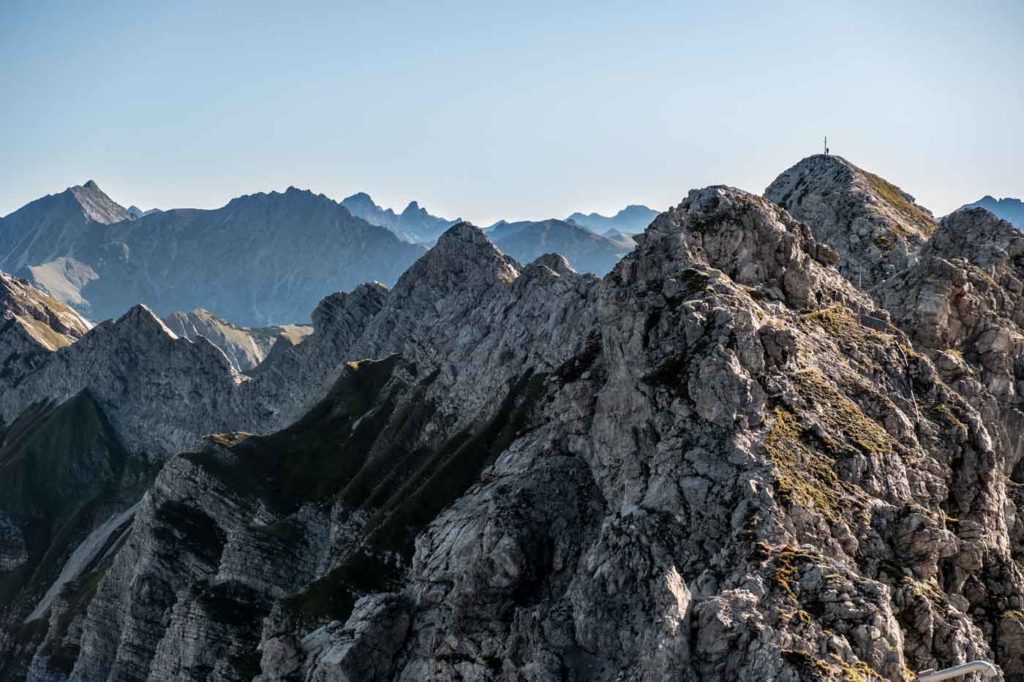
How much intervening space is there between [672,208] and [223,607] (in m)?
84.2

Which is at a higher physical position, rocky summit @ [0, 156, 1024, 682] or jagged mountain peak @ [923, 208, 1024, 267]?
jagged mountain peak @ [923, 208, 1024, 267]

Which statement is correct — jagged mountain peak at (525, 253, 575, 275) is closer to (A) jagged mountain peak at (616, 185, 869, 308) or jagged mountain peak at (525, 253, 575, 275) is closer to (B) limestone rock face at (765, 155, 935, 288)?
(B) limestone rock face at (765, 155, 935, 288)

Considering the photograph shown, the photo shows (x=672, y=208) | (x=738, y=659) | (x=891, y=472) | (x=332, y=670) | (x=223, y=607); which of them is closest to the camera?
(x=738, y=659)

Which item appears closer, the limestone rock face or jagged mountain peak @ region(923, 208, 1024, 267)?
jagged mountain peak @ region(923, 208, 1024, 267)

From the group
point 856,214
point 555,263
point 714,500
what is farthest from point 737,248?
point 555,263

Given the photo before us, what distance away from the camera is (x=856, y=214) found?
502 ft

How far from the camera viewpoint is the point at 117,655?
158250 millimetres

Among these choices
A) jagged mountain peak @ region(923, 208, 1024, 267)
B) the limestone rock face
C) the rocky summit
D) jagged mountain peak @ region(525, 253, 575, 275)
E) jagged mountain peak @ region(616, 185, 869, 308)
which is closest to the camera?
the rocky summit

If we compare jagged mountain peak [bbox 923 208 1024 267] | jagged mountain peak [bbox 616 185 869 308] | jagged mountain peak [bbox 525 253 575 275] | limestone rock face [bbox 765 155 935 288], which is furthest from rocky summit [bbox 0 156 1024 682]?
jagged mountain peak [bbox 525 253 575 275]

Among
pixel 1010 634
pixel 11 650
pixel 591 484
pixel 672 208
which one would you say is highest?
pixel 672 208

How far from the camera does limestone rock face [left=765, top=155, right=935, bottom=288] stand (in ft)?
464

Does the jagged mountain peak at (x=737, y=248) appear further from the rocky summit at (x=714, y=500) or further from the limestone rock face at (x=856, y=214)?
the limestone rock face at (x=856, y=214)

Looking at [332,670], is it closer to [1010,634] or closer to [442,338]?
[1010,634]

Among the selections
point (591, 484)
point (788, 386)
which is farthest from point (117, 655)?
point (788, 386)
